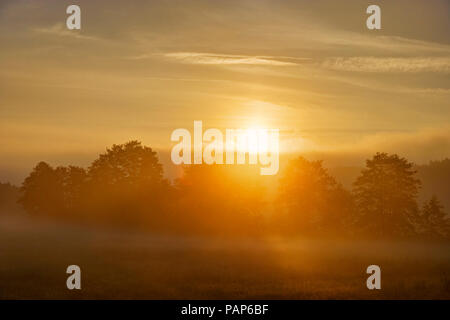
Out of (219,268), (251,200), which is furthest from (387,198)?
(219,268)

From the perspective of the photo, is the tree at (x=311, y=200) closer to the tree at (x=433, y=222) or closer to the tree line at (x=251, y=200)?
the tree line at (x=251, y=200)

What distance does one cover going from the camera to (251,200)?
68.8 metres

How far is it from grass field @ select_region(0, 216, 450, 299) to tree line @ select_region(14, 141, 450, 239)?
18.2 feet

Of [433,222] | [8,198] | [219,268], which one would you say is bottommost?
[219,268]

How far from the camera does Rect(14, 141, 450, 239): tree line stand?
59.1 meters

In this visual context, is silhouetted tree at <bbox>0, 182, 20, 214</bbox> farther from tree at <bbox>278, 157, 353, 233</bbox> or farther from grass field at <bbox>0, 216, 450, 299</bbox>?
tree at <bbox>278, 157, 353, 233</bbox>

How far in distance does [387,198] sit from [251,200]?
16.8 metres

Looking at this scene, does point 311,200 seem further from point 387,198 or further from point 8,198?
point 8,198

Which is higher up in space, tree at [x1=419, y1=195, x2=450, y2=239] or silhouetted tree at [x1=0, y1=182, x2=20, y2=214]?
silhouetted tree at [x1=0, y1=182, x2=20, y2=214]

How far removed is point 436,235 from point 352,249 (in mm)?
19159

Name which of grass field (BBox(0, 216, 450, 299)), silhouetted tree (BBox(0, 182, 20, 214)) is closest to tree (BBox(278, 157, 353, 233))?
grass field (BBox(0, 216, 450, 299))

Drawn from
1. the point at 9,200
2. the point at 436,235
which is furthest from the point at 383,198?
the point at 9,200

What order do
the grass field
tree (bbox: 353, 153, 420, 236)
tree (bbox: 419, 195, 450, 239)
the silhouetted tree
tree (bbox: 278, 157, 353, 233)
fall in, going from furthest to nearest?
the silhouetted tree
tree (bbox: 419, 195, 450, 239)
tree (bbox: 278, 157, 353, 233)
tree (bbox: 353, 153, 420, 236)
the grass field
